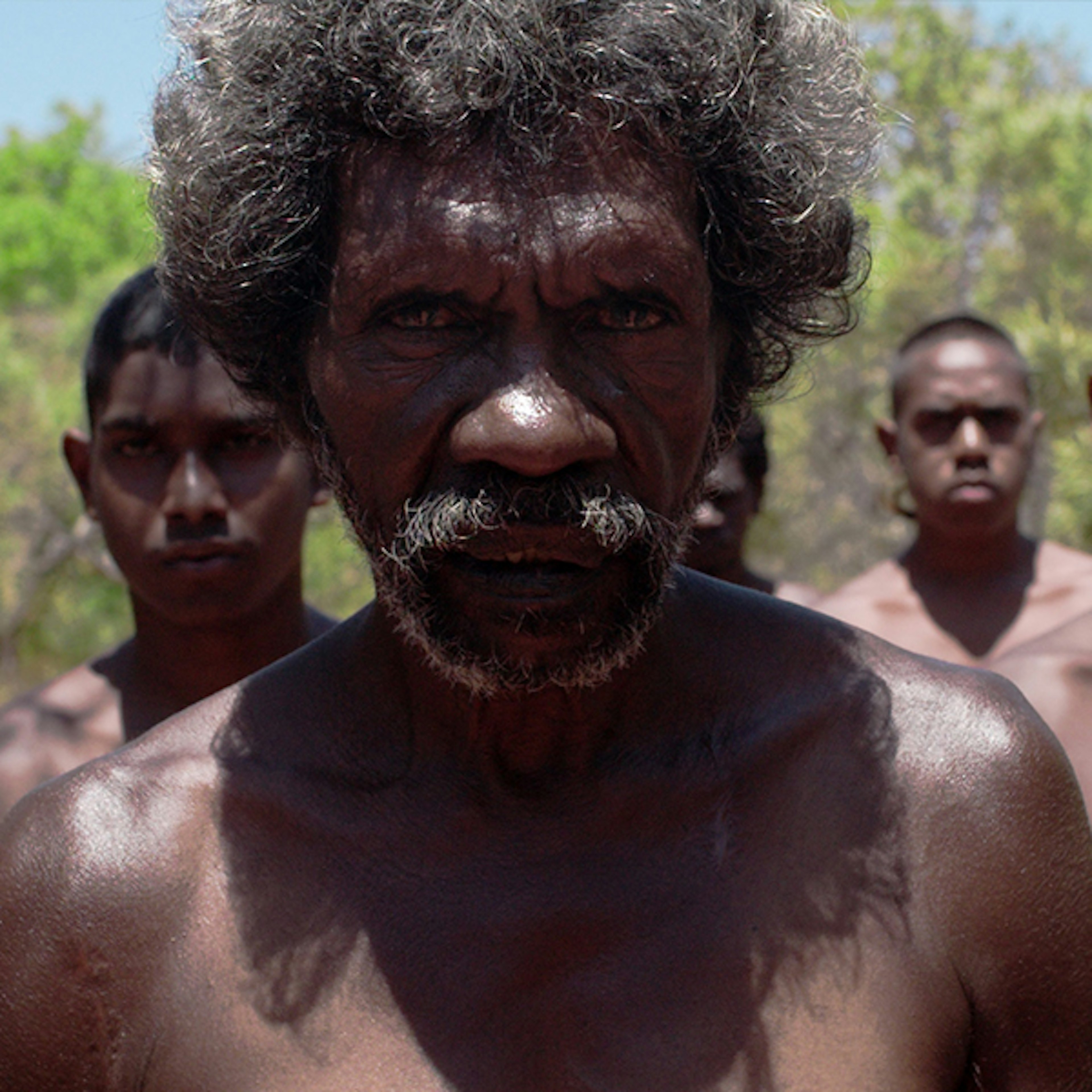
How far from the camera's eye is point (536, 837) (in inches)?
76.9

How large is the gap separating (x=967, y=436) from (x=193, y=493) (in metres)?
3.36

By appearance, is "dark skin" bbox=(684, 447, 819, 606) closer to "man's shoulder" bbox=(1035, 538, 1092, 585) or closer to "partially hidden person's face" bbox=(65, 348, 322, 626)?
"man's shoulder" bbox=(1035, 538, 1092, 585)

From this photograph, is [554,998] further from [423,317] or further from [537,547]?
[423,317]

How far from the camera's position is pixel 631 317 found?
1.90 m

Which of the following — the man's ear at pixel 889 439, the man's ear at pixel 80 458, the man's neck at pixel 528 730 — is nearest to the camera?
the man's neck at pixel 528 730

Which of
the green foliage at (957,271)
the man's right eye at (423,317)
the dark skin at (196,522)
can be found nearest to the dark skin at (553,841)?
the man's right eye at (423,317)

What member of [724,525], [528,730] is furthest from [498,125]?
[724,525]

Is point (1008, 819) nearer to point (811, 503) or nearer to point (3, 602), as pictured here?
point (3, 602)

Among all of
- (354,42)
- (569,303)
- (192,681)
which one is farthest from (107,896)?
(192,681)

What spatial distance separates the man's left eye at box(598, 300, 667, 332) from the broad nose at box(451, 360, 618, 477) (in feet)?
0.36

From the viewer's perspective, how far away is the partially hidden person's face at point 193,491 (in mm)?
3502

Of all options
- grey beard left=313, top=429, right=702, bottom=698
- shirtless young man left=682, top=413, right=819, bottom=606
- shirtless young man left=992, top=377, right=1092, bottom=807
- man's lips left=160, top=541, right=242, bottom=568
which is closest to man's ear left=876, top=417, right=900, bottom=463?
shirtless young man left=682, top=413, right=819, bottom=606

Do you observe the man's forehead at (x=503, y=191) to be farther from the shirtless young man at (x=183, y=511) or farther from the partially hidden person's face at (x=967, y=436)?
the partially hidden person's face at (x=967, y=436)

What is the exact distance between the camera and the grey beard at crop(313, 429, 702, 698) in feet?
5.95
